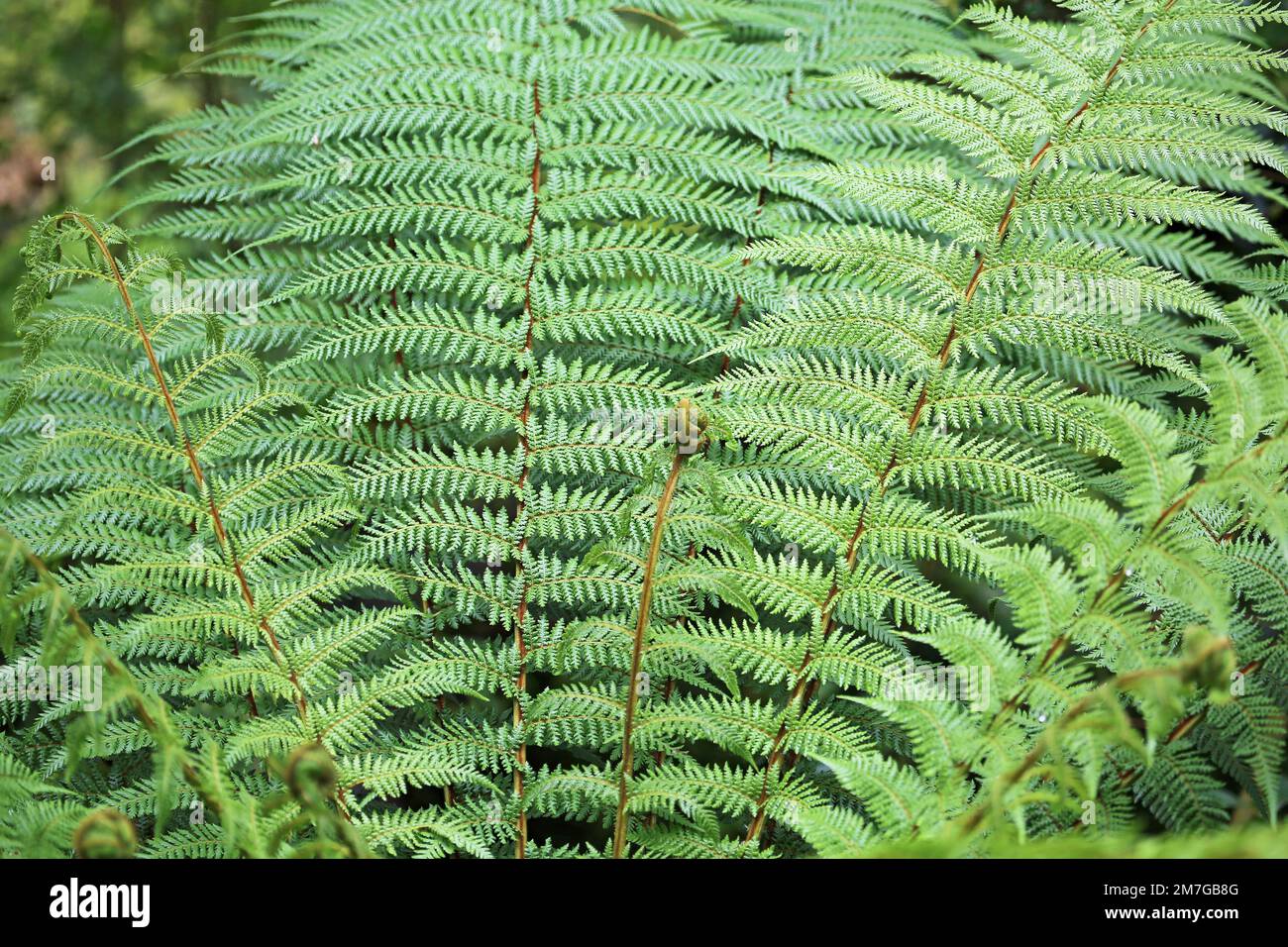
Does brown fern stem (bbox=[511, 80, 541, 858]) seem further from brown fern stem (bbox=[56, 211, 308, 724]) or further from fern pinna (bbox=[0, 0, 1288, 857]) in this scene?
brown fern stem (bbox=[56, 211, 308, 724])

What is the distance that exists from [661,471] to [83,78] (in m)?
3.59

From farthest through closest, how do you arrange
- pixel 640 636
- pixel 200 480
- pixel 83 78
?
pixel 83 78 < pixel 200 480 < pixel 640 636

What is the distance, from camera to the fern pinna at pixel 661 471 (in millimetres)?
1037

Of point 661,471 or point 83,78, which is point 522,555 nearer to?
point 661,471

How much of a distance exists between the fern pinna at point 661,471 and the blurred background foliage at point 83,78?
243 cm

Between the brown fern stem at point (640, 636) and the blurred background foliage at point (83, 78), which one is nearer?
the brown fern stem at point (640, 636)

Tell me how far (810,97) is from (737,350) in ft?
2.31

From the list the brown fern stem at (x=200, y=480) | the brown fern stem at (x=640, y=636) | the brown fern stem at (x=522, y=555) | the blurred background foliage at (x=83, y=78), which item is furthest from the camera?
the blurred background foliage at (x=83, y=78)

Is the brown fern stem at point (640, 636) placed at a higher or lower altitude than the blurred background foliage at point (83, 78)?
lower

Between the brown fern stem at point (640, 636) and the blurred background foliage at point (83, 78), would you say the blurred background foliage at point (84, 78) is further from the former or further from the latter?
the brown fern stem at point (640, 636)

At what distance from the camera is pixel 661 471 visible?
4.59 ft

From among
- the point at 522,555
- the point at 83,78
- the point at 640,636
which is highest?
the point at 83,78

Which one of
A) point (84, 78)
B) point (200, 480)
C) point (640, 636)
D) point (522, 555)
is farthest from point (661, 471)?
point (84, 78)

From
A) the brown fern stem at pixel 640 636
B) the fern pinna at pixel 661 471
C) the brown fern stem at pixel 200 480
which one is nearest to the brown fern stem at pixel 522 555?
the fern pinna at pixel 661 471
